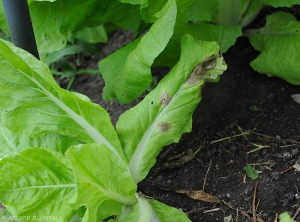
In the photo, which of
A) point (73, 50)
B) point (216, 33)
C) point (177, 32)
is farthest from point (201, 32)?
point (73, 50)

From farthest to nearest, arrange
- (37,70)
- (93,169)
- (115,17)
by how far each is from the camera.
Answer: (115,17), (37,70), (93,169)

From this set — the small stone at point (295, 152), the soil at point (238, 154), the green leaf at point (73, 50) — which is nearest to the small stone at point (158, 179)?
the soil at point (238, 154)

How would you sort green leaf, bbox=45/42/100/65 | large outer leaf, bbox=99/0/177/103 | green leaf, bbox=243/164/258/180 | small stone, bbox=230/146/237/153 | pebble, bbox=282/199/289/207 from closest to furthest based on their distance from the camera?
large outer leaf, bbox=99/0/177/103
pebble, bbox=282/199/289/207
green leaf, bbox=243/164/258/180
small stone, bbox=230/146/237/153
green leaf, bbox=45/42/100/65

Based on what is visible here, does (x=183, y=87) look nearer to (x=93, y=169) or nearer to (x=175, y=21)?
(x=175, y=21)

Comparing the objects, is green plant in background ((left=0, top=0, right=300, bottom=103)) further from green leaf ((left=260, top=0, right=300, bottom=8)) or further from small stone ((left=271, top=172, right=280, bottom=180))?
small stone ((left=271, top=172, right=280, bottom=180))

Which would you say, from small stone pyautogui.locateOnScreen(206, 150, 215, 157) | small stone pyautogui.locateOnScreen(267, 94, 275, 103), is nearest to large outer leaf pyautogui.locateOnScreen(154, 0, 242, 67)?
small stone pyautogui.locateOnScreen(267, 94, 275, 103)

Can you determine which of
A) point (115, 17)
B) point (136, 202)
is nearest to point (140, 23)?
point (115, 17)

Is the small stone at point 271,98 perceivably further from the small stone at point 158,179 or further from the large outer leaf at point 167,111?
the small stone at point 158,179
